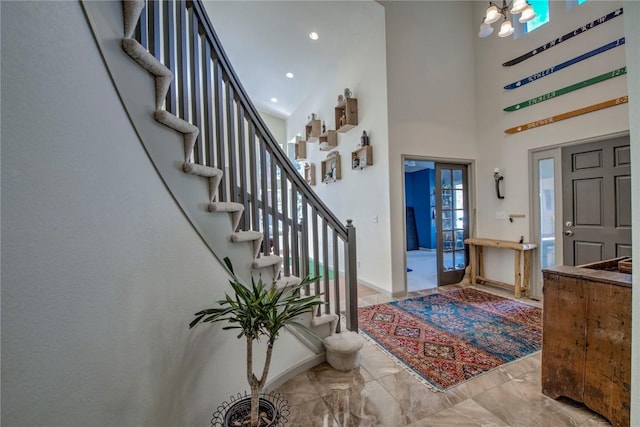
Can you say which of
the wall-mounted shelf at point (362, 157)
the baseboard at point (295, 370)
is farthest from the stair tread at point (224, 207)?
the wall-mounted shelf at point (362, 157)

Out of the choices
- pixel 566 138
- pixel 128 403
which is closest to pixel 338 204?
pixel 566 138

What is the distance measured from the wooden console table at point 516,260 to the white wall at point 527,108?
105mm

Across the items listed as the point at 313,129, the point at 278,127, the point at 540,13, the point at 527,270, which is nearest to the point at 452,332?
the point at 527,270

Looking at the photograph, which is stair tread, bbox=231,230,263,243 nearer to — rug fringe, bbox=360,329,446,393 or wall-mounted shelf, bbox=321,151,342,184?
rug fringe, bbox=360,329,446,393

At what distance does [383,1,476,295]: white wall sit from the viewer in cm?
381

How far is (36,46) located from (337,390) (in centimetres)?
221

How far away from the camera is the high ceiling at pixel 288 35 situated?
13.2 feet

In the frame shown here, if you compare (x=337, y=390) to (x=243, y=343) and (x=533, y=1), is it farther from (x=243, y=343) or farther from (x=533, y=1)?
(x=533, y=1)

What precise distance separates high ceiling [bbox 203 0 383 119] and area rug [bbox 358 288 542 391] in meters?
3.98

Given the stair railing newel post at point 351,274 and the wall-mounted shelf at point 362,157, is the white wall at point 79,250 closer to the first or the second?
the stair railing newel post at point 351,274

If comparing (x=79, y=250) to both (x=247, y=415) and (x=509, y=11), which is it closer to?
(x=247, y=415)

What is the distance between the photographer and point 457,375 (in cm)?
203

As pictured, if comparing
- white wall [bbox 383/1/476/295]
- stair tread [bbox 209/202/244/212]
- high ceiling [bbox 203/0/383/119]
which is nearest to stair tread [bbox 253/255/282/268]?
stair tread [bbox 209/202/244/212]

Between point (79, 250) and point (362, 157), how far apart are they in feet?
12.4
